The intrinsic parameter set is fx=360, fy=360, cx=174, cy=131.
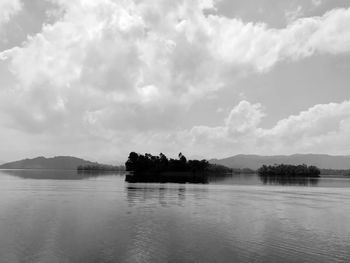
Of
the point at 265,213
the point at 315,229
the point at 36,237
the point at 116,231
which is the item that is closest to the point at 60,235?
the point at 36,237

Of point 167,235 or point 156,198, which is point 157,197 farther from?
point 167,235

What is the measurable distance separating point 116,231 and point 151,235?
440cm

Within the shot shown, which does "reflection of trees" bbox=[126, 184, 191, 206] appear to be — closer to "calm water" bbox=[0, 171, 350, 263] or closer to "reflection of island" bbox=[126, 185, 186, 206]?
"reflection of island" bbox=[126, 185, 186, 206]

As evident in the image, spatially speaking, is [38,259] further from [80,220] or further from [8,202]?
[8,202]

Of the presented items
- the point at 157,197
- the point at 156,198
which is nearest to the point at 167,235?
the point at 156,198

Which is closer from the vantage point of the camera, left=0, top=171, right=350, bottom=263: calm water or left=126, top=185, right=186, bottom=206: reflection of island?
left=0, top=171, right=350, bottom=263: calm water

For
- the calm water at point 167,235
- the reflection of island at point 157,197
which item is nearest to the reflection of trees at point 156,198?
the reflection of island at point 157,197

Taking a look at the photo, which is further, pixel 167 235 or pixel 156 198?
pixel 156 198

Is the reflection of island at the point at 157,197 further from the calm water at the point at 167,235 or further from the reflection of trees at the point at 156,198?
the calm water at the point at 167,235

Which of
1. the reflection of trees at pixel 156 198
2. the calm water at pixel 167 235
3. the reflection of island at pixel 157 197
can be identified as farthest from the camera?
the reflection of island at pixel 157 197

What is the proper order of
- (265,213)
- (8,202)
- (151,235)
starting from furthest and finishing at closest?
(8,202), (265,213), (151,235)

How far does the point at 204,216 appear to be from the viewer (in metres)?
52.8

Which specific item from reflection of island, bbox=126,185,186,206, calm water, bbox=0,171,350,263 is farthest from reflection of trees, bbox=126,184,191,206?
calm water, bbox=0,171,350,263

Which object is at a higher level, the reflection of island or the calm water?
the reflection of island
